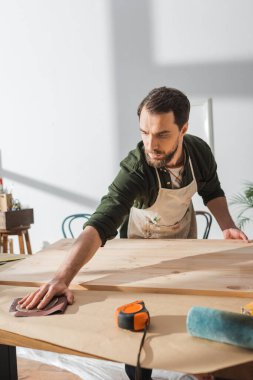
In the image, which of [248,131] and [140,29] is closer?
[248,131]

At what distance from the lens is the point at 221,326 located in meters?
0.76

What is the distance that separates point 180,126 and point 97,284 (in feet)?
2.53

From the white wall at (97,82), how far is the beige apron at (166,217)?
197 cm

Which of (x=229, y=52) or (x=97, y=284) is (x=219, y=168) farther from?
(x=97, y=284)

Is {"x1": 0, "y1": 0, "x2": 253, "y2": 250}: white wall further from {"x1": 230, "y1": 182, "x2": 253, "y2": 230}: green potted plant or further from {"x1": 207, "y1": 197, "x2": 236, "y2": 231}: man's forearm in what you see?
{"x1": 207, "y1": 197, "x2": 236, "y2": 231}: man's forearm

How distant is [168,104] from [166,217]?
623mm

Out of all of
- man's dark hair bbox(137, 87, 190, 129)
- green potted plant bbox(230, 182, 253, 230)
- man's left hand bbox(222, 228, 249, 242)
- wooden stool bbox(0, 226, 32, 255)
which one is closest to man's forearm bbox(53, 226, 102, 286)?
man's dark hair bbox(137, 87, 190, 129)

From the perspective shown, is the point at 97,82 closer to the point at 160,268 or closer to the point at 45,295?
the point at 160,268

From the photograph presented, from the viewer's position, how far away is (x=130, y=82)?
4090mm

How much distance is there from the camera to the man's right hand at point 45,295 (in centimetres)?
102

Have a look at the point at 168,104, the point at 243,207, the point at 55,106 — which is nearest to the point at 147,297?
the point at 168,104

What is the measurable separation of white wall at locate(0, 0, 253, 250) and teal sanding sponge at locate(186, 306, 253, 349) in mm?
3177

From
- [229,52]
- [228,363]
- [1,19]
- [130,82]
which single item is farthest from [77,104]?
[228,363]

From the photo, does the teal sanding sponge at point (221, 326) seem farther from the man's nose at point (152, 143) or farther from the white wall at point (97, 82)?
the white wall at point (97, 82)
